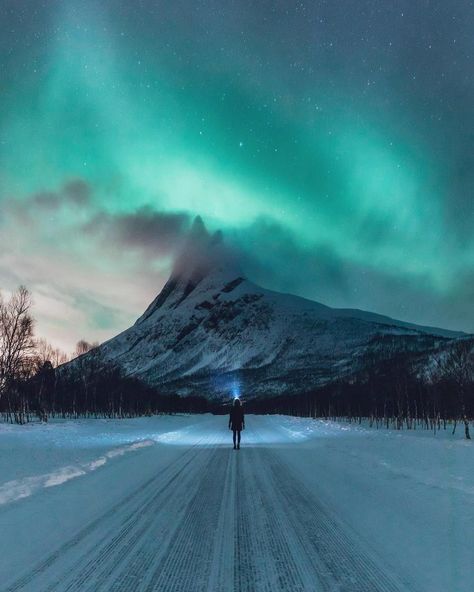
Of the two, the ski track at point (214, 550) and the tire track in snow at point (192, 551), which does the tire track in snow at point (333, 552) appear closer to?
the ski track at point (214, 550)

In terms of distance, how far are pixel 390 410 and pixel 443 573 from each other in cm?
11204

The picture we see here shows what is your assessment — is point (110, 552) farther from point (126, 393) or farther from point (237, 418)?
point (126, 393)

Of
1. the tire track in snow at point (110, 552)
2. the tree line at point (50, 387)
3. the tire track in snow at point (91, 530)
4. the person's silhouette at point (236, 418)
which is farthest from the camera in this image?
the tree line at point (50, 387)

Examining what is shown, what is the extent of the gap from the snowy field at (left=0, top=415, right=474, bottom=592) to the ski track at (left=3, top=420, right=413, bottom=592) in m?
0.02

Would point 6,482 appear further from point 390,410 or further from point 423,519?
point 390,410

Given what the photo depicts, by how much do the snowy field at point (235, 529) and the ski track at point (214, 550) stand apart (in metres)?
0.02

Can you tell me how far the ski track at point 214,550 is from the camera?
419 centimetres

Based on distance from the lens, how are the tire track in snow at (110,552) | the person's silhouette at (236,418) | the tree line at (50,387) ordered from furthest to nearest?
the tree line at (50,387), the person's silhouette at (236,418), the tire track in snow at (110,552)

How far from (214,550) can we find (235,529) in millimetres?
915

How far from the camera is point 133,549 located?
5172mm

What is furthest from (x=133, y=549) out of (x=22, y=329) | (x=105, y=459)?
(x=22, y=329)

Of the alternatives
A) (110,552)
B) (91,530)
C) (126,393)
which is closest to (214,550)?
(110,552)

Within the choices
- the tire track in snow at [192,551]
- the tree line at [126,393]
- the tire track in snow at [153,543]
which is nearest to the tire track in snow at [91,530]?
the tire track in snow at [153,543]

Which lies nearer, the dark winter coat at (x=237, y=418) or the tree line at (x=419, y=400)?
the dark winter coat at (x=237, y=418)
